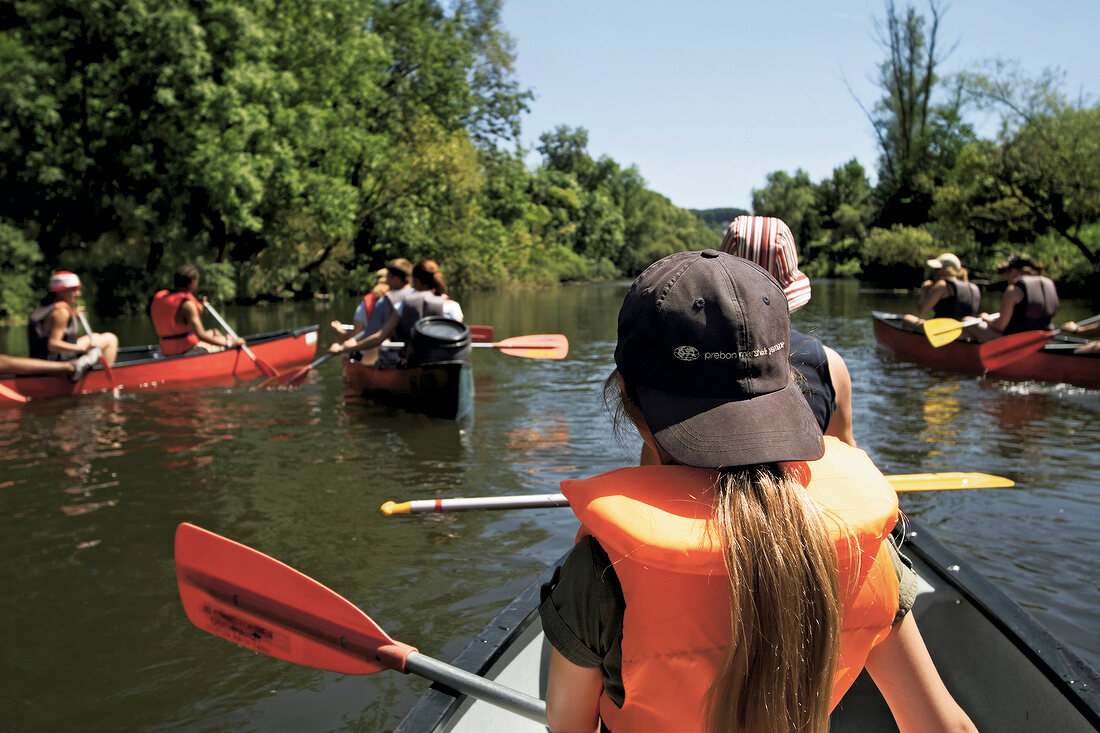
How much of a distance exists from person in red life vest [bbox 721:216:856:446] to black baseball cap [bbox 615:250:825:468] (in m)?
1.02

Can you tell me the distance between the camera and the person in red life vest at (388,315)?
7.98 meters

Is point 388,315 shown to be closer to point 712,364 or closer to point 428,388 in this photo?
point 428,388

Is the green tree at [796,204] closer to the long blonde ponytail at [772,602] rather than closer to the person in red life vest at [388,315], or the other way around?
the person in red life vest at [388,315]

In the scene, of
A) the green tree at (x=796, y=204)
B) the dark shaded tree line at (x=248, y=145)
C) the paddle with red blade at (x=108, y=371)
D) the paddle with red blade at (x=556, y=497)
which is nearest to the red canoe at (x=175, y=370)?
the paddle with red blade at (x=108, y=371)

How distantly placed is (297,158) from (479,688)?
22903 mm

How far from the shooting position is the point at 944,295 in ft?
33.8

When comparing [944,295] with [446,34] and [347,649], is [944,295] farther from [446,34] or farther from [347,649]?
[446,34]

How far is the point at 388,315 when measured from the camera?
26.9ft

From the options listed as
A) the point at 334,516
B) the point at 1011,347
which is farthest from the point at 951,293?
the point at 334,516

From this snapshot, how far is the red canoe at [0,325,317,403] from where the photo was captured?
28.2ft

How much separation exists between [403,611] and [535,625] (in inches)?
64.1

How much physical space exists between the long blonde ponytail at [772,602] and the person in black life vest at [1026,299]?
932cm

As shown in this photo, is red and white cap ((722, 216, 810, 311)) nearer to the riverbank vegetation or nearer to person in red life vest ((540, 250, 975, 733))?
person in red life vest ((540, 250, 975, 733))

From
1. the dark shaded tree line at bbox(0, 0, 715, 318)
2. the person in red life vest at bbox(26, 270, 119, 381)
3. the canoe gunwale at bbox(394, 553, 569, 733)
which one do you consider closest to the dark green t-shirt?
the canoe gunwale at bbox(394, 553, 569, 733)
